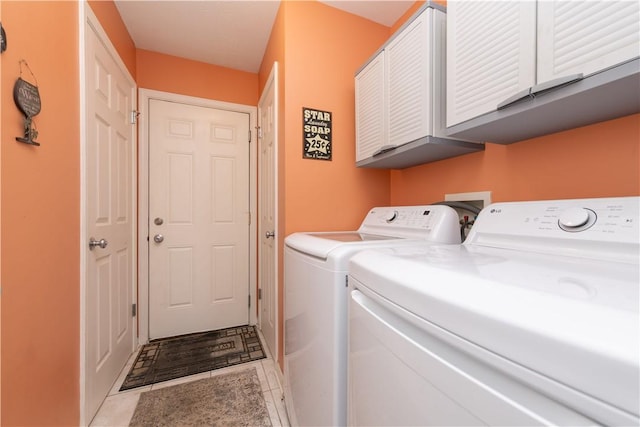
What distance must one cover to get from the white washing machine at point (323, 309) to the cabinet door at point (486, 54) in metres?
0.48

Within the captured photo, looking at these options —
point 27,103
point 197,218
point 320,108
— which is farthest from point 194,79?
point 27,103

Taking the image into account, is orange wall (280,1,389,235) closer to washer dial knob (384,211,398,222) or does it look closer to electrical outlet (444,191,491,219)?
washer dial knob (384,211,398,222)

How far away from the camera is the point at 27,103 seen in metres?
0.88

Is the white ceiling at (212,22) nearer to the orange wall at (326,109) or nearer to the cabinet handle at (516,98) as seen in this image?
the orange wall at (326,109)

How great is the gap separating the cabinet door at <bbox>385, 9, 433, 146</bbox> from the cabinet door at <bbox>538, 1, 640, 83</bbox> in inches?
17.3

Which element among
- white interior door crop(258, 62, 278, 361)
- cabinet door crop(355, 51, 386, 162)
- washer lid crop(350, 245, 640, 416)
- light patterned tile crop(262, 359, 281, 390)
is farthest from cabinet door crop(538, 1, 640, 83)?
light patterned tile crop(262, 359, 281, 390)

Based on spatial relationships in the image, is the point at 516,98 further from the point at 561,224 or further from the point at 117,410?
the point at 117,410

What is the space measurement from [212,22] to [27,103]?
57.7 inches

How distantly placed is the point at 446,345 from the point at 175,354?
2.26 metres

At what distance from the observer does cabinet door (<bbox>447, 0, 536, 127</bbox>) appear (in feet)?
2.64

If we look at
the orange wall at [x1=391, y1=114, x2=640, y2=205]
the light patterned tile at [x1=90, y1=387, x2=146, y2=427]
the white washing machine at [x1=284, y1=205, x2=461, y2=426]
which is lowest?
the light patterned tile at [x1=90, y1=387, x2=146, y2=427]

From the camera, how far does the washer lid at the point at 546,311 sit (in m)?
0.24

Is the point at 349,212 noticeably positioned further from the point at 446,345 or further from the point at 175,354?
the point at 175,354

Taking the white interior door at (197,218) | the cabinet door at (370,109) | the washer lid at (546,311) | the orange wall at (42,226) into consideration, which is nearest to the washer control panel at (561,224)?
the washer lid at (546,311)
